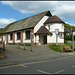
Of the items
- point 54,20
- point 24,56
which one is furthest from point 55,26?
point 24,56

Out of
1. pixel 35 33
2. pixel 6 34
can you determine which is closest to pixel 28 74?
pixel 35 33

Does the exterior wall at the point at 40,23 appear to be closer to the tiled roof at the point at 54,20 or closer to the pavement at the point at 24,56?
the tiled roof at the point at 54,20

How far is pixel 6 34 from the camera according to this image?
37.2m

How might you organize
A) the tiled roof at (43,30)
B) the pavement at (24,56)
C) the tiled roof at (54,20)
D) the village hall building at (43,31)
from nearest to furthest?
the pavement at (24,56), the tiled roof at (43,30), the village hall building at (43,31), the tiled roof at (54,20)

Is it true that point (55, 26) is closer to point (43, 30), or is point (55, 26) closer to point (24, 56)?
point (43, 30)

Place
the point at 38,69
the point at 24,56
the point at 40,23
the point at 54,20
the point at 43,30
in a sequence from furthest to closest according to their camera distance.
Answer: the point at 40,23 → the point at 54,20 → the point at 43,30 → the point at 24,56 → the point at 38,69

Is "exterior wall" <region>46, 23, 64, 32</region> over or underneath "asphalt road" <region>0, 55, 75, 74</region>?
over

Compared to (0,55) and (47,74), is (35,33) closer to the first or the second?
(0,55)

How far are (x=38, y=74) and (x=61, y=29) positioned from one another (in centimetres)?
2222

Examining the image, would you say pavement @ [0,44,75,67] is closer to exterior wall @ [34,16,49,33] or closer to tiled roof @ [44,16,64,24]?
exterior wall @ [34,16,49,33]

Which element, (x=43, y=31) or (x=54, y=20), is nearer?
(x=43, y=31)

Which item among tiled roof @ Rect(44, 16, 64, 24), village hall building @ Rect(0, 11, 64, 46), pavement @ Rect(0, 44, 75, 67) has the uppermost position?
tiled roof @ Rect(44, 16, 64, 24)

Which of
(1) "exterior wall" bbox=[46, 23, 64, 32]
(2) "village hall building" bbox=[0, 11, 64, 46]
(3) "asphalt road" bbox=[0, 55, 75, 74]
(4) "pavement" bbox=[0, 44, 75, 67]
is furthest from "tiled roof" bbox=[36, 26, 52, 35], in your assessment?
(3) "asphalt road" bbox=[0, 55, 75, 74]

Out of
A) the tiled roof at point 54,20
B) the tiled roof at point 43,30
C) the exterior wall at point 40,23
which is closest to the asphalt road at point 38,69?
the tiled roof at point 43,30
